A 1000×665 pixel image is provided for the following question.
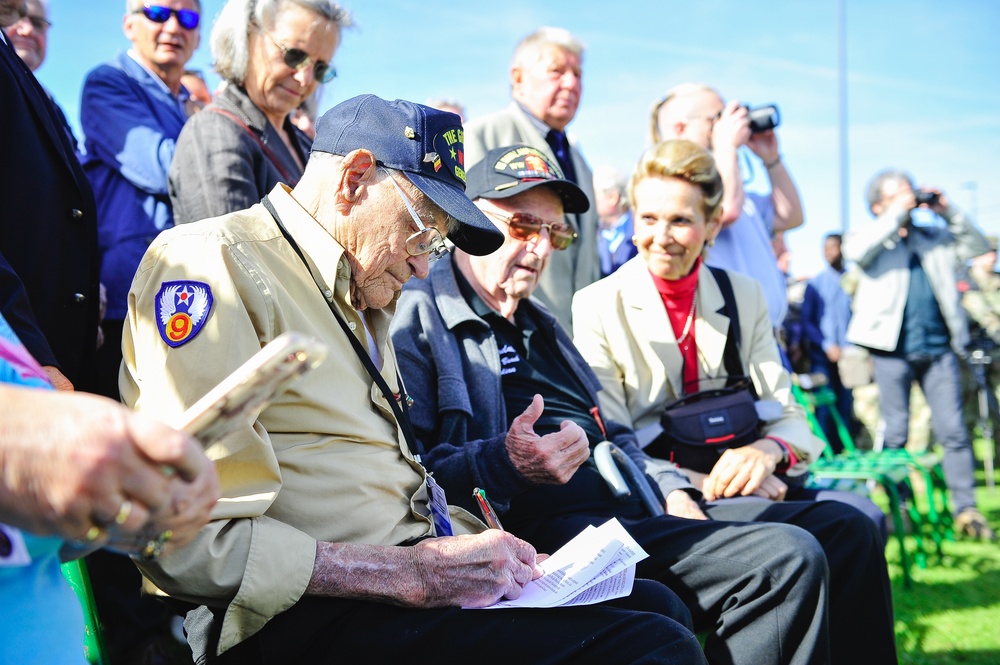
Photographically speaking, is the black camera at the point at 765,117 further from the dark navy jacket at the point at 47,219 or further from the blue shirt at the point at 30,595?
the blue shirt at the point at 30,595

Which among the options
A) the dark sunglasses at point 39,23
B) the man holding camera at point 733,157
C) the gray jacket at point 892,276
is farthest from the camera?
the gray jacket at point 892,276

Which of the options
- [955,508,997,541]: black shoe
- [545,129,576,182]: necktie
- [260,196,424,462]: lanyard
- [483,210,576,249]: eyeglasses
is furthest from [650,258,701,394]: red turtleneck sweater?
[955,508,997,541]: black shoe

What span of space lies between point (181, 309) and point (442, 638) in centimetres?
82

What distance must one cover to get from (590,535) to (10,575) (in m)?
1.40

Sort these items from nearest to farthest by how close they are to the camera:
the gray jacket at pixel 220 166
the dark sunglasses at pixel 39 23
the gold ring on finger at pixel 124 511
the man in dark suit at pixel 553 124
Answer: the gold ring on finger at pixel 124 511 < the gray jacket at pixel 220 166 < the dark sunglasses at pixel 39 23 < the man in dark suit at pixel 553 124

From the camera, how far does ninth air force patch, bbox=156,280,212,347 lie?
1.59 meters

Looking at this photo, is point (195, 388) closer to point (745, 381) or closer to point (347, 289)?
point (347, 289)

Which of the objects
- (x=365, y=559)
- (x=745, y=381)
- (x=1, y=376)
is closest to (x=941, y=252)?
(x=745, y=381)

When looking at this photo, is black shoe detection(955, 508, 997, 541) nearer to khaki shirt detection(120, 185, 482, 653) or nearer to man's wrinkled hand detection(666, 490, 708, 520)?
man's wrinkled hand detection(666, 490, 708, 520)

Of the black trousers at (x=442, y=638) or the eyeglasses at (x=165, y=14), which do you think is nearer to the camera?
the black trousers at (x=442, y=638)

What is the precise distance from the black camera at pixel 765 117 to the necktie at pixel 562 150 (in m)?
0.99

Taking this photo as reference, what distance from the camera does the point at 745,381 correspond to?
132 inches

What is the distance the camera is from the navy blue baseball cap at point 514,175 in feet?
9.38

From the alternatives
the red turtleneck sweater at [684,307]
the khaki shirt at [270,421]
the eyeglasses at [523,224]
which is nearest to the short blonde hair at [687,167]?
the red turtleneck sweater at [684,307]
